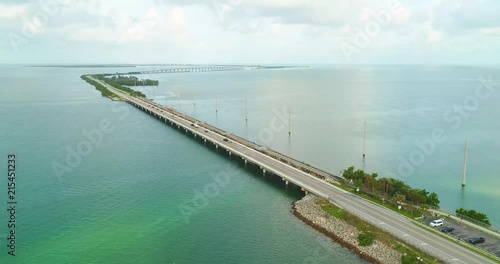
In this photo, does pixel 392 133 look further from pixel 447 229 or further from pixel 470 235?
pixel 470 235

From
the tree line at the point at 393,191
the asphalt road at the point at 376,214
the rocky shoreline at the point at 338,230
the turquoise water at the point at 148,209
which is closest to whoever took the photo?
the asphalt road at the point at 376,214

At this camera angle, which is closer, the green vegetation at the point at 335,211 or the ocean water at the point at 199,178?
the ocean water at the point at 199,178

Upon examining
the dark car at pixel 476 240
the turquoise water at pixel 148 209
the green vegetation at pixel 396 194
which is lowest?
the turquoise water at pixel 148 209

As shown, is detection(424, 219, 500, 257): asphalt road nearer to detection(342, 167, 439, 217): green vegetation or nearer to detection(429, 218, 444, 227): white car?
detection(429, 218, 444, 227): white car

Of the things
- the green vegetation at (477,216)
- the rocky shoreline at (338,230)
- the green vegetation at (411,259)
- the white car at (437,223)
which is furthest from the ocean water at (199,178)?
the white car at (437,223)

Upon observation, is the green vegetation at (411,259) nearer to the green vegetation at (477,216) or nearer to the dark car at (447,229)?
the dark car at (447,229)

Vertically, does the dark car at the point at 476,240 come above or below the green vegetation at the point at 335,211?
above
